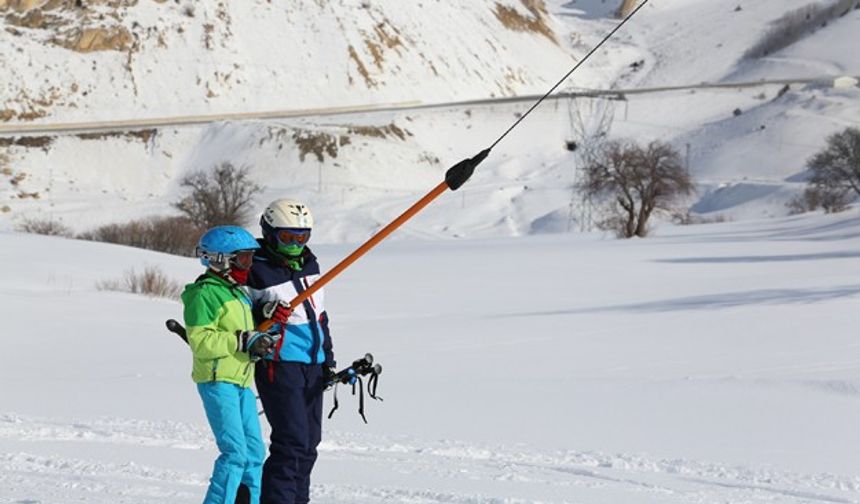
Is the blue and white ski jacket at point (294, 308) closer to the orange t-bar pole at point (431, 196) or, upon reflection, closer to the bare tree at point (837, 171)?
the orange t-bar pole at point (431, 196)

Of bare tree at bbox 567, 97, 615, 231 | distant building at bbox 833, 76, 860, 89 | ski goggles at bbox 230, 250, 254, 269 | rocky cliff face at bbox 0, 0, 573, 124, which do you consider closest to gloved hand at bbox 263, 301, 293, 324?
ski goggles at bbox 230, 250, 254, 269

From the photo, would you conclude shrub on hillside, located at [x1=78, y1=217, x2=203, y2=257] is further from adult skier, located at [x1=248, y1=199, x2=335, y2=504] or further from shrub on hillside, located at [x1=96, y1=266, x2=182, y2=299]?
adult skier, located at [x1=248, y1=199, x2=335, y2=504]

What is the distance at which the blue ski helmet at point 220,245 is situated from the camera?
6387mm

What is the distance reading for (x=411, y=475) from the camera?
9117mm

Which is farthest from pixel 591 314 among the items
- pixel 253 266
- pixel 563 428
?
pixel 253 266

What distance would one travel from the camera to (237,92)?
254 feet

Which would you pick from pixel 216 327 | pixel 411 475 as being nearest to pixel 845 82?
pixel 411 475

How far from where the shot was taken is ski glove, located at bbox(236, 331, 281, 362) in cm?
620

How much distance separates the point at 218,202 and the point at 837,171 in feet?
92.7

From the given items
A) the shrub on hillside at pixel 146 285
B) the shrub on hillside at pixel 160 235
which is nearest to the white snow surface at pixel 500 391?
the shrub on hillside at pixel 146 285

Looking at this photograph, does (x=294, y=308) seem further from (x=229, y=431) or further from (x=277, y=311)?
(x=229, y=431)

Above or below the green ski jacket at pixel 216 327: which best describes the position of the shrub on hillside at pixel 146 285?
below

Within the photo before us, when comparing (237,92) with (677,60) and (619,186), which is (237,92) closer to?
(619,186)

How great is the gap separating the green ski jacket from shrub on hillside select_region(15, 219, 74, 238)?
48.1 meters
